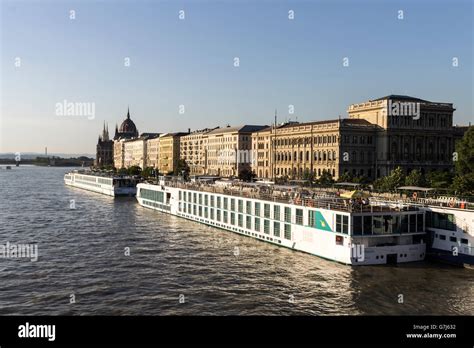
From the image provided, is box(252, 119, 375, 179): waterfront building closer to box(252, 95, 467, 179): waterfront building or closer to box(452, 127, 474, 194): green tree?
box(252, 95, 467, 179): waterfront building

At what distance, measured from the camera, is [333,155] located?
106 meters

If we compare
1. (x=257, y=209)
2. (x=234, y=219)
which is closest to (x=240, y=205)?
(x=234, y=219)

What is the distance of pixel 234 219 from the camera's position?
59.1 meters

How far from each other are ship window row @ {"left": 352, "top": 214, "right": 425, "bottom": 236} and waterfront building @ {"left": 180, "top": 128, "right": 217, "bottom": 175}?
13175cm

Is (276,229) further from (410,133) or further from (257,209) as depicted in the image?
(410,133)

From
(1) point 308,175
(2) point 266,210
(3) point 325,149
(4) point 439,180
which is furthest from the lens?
(3) point 325,149

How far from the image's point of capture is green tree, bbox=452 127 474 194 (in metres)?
59.6

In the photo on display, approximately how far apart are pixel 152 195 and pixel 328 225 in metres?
50.5

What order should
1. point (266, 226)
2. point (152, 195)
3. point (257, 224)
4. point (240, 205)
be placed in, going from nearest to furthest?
point (266, 226)
point (257, 224)
point (240, 205)
point (152, 195)

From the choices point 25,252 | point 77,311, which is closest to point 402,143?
point 25,252

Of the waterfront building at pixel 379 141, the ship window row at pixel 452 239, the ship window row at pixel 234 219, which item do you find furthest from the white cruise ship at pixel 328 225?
the waterfront building at pixel 379 141

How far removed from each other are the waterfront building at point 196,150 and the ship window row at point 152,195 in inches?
3088

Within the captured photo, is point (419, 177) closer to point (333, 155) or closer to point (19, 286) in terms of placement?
point (333, 155)

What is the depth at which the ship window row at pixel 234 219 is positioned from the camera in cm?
5012
